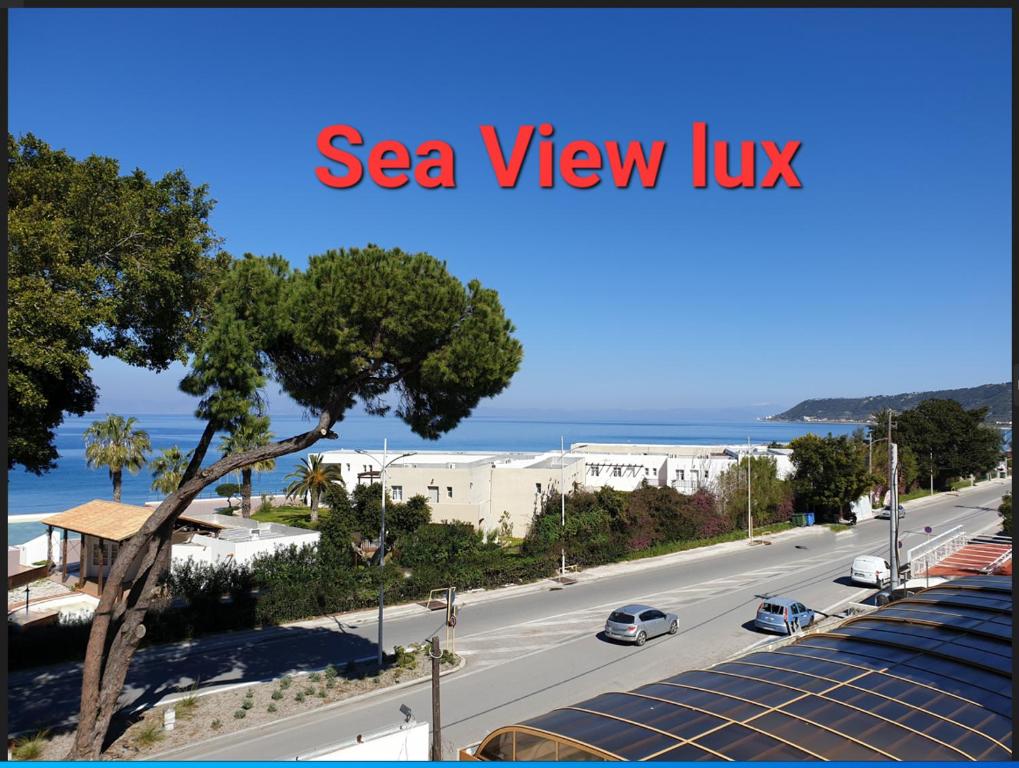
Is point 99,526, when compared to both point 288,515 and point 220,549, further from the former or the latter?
point 288,515

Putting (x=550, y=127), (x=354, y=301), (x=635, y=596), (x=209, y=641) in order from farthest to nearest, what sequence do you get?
(x=635, y=596) → (x=209, y=641) → (x=354, y=301) → (x=550, y=127)

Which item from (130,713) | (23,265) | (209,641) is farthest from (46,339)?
(209,641)

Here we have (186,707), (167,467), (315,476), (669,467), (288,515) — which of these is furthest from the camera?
(669,467)

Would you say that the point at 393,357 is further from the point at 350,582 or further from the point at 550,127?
the point at 350,582

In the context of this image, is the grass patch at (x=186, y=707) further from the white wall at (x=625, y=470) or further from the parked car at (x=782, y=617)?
the white wall at (x=625, y=470)

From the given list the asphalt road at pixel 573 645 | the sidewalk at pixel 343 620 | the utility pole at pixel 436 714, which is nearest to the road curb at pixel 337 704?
the asphalt road at pixel 573 645

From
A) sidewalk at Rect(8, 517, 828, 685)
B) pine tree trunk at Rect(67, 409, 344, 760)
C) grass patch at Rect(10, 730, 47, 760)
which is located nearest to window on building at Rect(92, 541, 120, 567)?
sidewalk at Rect(8, 517, 828, 685)

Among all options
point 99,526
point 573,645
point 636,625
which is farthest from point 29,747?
point 636,625
